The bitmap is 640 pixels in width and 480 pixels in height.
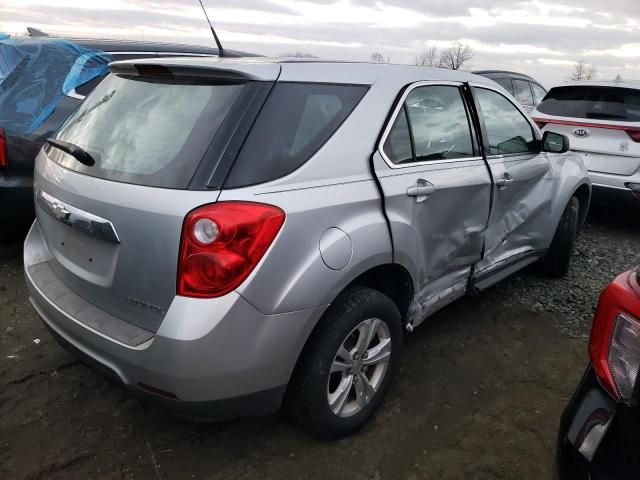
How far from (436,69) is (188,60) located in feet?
4.69

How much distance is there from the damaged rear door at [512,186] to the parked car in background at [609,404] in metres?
1.73

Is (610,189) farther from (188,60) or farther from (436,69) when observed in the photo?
(188,60)

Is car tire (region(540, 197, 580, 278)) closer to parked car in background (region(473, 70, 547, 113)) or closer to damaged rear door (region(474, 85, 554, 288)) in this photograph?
damaged rear door (region(474, 85, 554, 288))

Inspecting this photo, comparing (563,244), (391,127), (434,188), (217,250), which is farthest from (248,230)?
(563,244)

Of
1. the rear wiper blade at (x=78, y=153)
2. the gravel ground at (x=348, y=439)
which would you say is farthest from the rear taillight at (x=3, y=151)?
the rear wiper blade at (x=78, y=153)

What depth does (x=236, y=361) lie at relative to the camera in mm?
1881

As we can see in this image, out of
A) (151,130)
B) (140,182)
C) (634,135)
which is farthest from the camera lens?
(634,135)

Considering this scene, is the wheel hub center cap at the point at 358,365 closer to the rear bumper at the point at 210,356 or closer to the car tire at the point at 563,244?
the rear bumper at the point at 210,356

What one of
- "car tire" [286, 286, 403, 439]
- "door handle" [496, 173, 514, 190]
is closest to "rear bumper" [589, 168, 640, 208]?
"door handle" [496, 173, 514, 190]

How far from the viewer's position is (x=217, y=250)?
182 centimetres

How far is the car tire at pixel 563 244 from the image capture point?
4.18 m

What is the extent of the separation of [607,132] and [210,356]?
4.98 metres

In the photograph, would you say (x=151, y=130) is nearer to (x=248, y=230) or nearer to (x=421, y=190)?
(x=248, y=230)

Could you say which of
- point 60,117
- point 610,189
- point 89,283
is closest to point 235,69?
point 89,283
